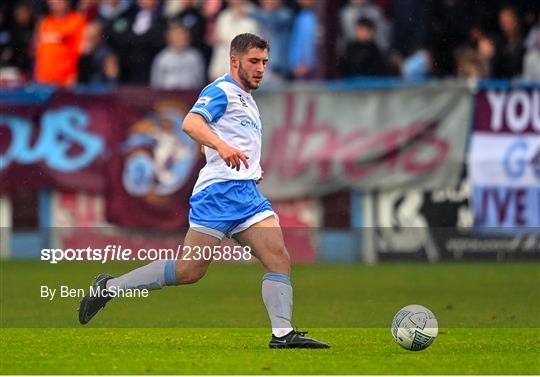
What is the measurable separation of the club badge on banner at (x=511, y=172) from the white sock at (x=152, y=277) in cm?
915

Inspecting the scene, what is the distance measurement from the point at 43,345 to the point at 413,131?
31.2 ft

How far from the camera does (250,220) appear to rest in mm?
10133

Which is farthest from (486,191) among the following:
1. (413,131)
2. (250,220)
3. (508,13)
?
(250,220)

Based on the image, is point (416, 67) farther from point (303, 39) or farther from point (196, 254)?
point (196, 254)

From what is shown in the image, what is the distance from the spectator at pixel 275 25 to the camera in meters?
19.5

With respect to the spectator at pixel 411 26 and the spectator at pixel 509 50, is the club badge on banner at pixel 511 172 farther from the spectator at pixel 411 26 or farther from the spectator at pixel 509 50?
the spectator at pixel 411 26

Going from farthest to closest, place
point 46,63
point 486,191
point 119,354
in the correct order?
point 46,63, point 486,191, point 119,354

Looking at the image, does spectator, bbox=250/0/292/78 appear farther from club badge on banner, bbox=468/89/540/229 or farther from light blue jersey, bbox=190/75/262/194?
light blue jersey, bbox=190/75/262/194

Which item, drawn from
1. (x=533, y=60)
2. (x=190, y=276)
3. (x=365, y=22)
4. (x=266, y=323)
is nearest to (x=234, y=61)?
(x=190, y=276)

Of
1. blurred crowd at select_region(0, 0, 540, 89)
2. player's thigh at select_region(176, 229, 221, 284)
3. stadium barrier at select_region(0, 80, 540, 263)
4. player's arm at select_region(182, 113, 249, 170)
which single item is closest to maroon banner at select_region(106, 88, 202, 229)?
stadium barrier at select_region(0, 80, 540, 263)

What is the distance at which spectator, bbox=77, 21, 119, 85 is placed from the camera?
2011 cm

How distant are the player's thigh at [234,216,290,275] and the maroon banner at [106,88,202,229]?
348 inches

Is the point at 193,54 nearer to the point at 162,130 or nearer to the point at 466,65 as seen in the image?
the point at 162,130

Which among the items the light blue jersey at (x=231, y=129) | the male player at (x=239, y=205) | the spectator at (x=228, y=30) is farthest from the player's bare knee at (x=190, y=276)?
the spectator at (x=228, y=30)
